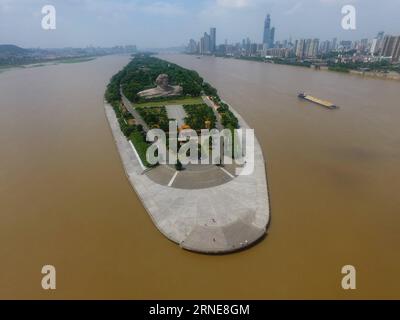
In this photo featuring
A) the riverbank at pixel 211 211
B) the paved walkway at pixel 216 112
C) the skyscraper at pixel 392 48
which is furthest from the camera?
the skyscraper at pixel 392 48

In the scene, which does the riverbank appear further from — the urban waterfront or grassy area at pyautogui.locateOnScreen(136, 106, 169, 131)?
grassy area at pyautogui.locateOnScreen(136, 106, 169, 131)

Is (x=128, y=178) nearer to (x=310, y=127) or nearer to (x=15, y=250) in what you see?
(x=15, y=250)

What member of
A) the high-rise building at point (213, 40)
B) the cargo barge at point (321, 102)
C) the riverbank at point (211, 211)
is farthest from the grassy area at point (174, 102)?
the high-rise building at point (213, 40)

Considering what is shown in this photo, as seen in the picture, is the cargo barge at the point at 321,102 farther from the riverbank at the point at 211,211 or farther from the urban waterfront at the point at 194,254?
the riverbank at the point at 211,211

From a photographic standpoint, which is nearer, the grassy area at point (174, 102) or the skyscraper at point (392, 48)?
the grassy area at point (174, 102)

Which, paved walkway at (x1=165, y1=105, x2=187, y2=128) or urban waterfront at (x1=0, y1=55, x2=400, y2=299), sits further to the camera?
paved walkway at (x1=165, y1=105, x2=187, y2=128)

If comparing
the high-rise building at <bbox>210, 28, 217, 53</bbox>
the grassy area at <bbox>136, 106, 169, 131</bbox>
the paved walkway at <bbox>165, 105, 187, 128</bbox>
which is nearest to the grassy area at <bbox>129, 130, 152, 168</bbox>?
the grassy area at <bbox>136, 106, 169, 131</bbox>
